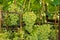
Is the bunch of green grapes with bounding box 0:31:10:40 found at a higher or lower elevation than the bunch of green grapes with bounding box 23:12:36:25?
lower

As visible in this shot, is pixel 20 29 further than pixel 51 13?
No

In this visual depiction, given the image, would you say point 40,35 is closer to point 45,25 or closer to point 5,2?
point 45,25

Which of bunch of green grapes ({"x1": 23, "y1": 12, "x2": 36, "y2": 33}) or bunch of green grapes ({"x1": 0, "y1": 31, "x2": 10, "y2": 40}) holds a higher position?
bunch of green grapes ({"x1": 23, "y1": 12, "x2": 36, "y2": 33})

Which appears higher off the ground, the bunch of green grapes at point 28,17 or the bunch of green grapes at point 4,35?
the bunch of green grapes at point 28,17

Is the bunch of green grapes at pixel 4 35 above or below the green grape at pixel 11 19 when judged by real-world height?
below

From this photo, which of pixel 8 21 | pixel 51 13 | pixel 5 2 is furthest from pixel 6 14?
pixel 51 13

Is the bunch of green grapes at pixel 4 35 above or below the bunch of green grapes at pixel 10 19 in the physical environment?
below

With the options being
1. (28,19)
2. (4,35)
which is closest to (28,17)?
(28,19)

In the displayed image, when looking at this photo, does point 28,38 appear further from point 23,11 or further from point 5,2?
point 5,2

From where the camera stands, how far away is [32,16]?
2.47 ft

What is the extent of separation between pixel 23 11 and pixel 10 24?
0.07 meters

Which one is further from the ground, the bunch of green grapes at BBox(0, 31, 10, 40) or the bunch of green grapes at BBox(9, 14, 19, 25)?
the bunch of green grapes at BBox(9, 14, 19, 25)

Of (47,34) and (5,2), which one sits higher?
(5,2)

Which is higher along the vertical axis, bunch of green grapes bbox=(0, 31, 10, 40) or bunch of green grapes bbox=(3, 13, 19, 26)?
bunch of green grapes bbox=(3, 13, 19, 26)
